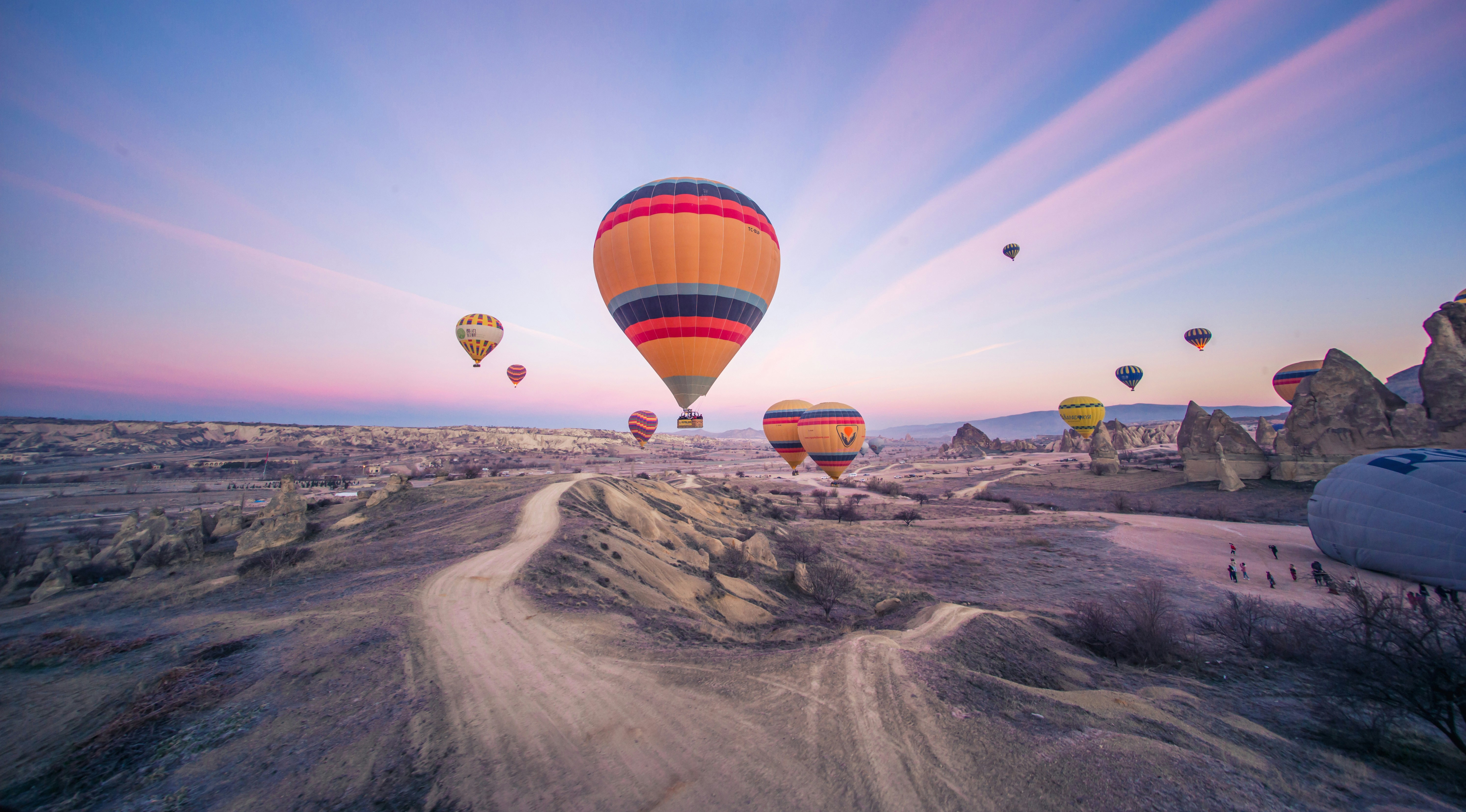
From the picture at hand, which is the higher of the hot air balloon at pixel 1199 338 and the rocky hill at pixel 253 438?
the hot air balloon at pixel 1199 338

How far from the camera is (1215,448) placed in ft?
141

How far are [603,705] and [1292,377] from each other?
70225mm

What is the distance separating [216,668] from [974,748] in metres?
12.4

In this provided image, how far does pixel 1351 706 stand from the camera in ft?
21.8

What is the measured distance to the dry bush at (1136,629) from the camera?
1052 centimetres

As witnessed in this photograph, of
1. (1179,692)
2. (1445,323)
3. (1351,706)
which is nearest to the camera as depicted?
(1351,706)

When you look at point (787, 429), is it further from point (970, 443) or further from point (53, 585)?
point (970, 443)

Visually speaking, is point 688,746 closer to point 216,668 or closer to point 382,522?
point 216,668

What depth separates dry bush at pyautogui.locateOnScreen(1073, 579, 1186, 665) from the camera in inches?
414

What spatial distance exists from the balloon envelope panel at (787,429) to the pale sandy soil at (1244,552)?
24527mm

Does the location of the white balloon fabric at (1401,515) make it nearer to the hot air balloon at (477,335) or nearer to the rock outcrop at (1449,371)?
the rock outcrop at (1449,371)

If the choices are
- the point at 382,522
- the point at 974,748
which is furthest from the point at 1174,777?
the point at 382,522

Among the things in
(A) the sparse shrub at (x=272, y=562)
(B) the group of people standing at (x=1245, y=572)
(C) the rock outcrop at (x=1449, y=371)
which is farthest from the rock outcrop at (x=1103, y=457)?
(A) the sparse shrub at (x=272, y=562)

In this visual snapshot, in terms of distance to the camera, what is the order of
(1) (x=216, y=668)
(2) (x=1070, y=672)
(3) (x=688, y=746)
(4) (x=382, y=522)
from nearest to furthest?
(3) (x=688, y=746)
(1) (x=216, y=668)
(2) (x=1070, y=672)
(4) (x=382, y=522)
